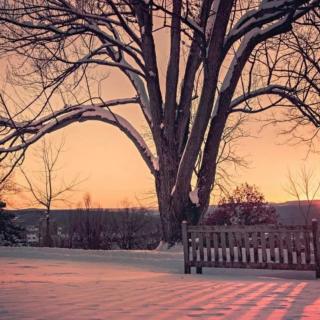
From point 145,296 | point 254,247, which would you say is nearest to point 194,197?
point 254,247

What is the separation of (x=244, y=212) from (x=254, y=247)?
1476 centimetres

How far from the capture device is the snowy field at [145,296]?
616 cm

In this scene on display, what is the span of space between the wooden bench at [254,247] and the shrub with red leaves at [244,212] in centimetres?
1367

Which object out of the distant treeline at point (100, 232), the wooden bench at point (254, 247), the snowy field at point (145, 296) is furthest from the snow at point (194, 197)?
the distant treeline at point (100, 232)

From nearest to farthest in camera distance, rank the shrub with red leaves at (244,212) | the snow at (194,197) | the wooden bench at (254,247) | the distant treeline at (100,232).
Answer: the wooden bench at (254,247) → the snow at (194,197) → the shrub with red leaves at (244,212) → the distant treeline at (100,232)

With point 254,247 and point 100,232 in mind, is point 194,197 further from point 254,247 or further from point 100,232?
point 100,232

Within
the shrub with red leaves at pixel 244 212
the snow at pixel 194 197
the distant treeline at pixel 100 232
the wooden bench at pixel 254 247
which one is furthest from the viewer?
the distant treeline at pixel 100 232

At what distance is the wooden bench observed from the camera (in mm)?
11094

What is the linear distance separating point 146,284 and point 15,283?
7.17ft

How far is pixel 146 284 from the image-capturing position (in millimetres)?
9297

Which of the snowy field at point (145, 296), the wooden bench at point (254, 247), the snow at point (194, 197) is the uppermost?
the snow at point (194, 197)

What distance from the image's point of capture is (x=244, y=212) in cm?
2625

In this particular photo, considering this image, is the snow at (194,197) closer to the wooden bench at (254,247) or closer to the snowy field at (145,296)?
the snowy field at (145,296)

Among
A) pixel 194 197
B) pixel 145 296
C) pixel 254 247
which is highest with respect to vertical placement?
pixel 194 197
